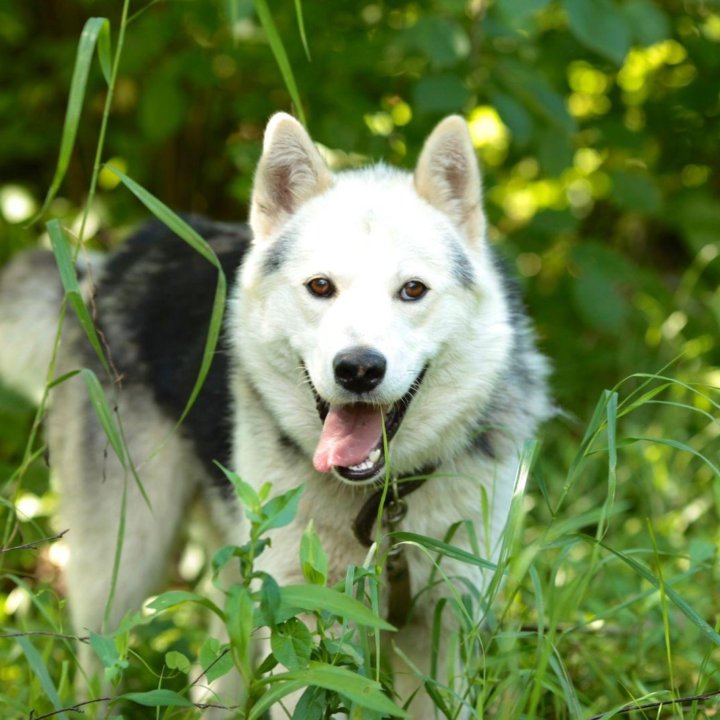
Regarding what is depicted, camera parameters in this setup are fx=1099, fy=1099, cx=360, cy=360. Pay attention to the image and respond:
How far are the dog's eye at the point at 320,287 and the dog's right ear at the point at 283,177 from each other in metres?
0.37

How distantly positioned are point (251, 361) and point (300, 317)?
0.30 metres

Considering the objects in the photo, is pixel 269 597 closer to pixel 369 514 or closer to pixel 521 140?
pixel 369 514

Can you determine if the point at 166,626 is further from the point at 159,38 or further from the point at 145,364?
the point at 159,38

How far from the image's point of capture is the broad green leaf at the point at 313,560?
236 cm

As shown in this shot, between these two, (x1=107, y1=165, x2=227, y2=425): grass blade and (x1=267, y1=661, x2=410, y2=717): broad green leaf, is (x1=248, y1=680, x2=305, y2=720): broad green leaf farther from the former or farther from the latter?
(x1=107, y1=165, x2=227, y2=425): grass blade

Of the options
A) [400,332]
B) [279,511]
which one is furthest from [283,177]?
[279,511]

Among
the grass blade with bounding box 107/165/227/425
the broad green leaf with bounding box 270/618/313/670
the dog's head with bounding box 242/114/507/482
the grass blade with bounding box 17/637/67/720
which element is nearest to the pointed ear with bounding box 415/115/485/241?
the dog's head with bounding box 242/114/507/482

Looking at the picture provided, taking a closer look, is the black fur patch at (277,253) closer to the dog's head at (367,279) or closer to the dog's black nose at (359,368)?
the dog's head at (367,279)

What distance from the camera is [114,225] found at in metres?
6.25

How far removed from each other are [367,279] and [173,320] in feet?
4.28

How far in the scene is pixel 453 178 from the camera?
133 inches

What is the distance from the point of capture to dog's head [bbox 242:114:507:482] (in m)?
2.90

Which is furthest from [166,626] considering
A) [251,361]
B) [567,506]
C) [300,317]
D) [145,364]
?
[567,506]

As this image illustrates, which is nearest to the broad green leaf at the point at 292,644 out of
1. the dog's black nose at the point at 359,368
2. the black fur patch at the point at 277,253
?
the dog's black nose at the point at 359,368
